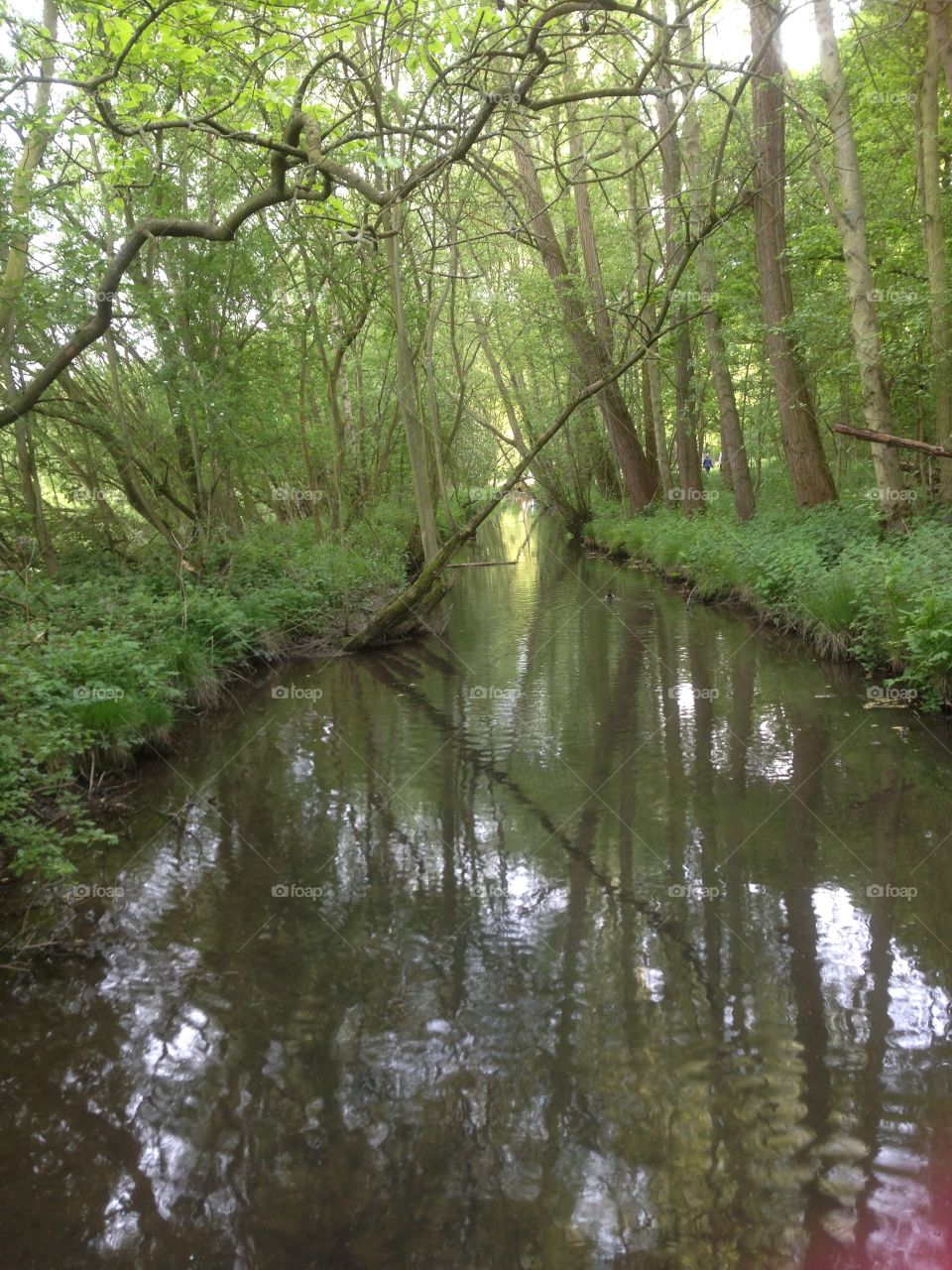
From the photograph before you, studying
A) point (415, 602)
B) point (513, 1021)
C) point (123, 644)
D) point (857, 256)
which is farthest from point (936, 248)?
point (513, 1021)

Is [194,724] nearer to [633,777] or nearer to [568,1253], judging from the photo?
[633,777]

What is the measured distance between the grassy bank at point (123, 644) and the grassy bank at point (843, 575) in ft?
17.2

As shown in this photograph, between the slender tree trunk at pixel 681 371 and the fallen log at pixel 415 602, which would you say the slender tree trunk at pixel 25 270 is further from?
the slender tree trunk at pixel 681 371

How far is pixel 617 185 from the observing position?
21.2 meters

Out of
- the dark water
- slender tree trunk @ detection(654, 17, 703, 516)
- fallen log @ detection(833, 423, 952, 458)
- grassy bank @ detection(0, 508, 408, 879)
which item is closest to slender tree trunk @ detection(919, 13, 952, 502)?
fallen log @ detection(833, 423, 952, 458)

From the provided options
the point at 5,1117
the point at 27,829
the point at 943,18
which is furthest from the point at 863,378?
the point at 5,1117

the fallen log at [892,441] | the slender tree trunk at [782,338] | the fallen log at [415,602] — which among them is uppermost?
the slender tree trunk at [782,338]

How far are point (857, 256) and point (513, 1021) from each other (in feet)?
31.3

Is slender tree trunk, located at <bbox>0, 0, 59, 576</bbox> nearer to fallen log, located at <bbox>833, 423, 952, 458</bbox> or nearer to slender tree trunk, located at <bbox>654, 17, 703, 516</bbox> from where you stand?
fallen log, located at <bbox>833, 423, 952, 458</bbox>

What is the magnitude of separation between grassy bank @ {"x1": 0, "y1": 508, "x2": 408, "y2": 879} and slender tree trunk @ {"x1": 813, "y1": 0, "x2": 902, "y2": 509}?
24.0ft

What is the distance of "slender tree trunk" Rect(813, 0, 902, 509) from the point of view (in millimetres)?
9383

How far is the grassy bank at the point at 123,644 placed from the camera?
4855 millimetres

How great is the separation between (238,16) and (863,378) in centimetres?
776

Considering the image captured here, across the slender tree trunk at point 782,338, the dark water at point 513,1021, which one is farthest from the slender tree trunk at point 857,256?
the dark water at point 513,1021
